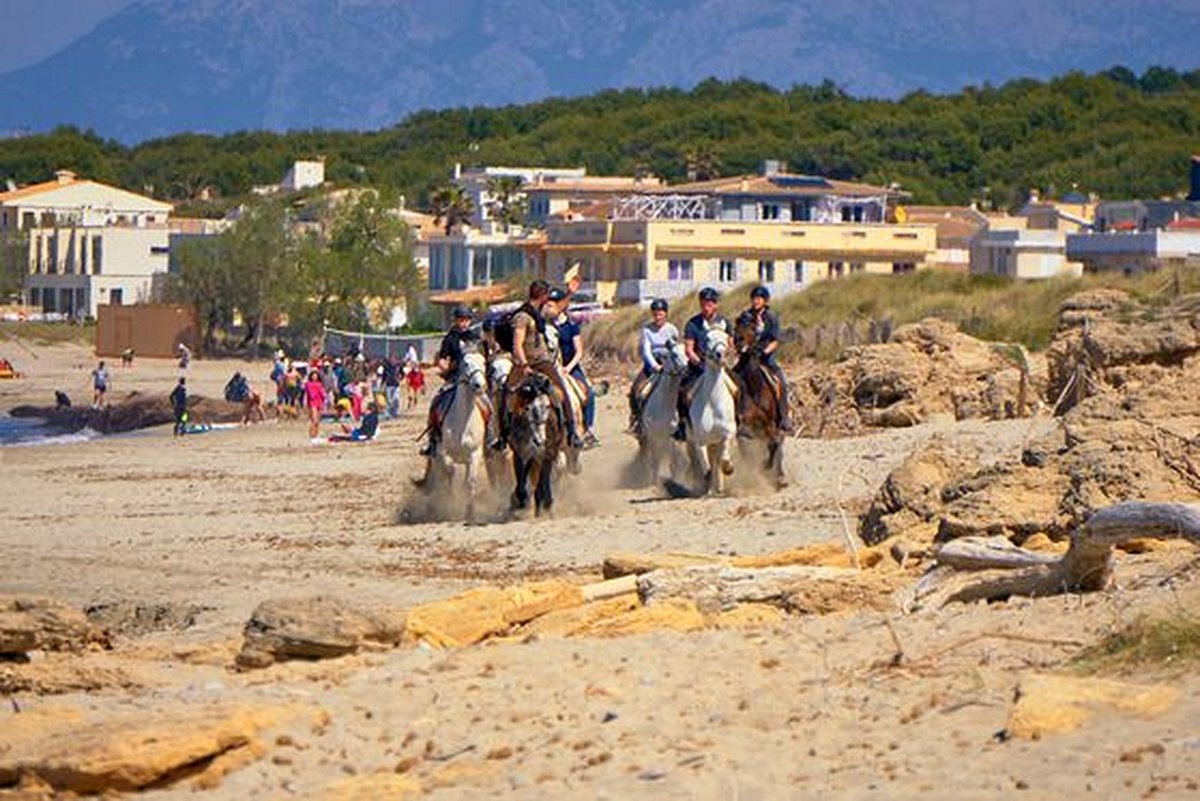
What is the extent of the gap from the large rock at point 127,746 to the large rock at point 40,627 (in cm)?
205

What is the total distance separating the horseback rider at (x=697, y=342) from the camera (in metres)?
22.6

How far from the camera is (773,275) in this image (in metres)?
81.0

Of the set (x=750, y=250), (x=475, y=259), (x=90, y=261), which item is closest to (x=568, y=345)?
(x=750, y=250)

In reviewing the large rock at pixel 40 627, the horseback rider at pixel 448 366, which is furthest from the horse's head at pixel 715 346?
the large rock at pixel 40 627

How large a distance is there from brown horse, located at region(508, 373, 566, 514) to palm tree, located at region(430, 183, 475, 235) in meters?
79.4

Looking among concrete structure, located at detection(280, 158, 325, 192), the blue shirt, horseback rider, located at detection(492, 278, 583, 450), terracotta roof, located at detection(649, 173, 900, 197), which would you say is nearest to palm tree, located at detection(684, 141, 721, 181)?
terracotta roof, located at detection(649, 173, 900, 197)

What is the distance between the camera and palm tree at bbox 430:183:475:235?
338ft

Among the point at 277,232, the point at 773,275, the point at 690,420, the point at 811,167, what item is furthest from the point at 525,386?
the point at 811,167

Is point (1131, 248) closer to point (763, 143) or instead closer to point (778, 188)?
point (778, 188)

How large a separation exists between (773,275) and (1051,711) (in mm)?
71249

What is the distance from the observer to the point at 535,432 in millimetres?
21562

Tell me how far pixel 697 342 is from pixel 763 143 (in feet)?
376

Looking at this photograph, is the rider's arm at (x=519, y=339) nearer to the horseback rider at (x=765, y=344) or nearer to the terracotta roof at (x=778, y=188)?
the horseback rider at (x=765, y=344)

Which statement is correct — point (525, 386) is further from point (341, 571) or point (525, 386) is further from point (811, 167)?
point (811, 167)
